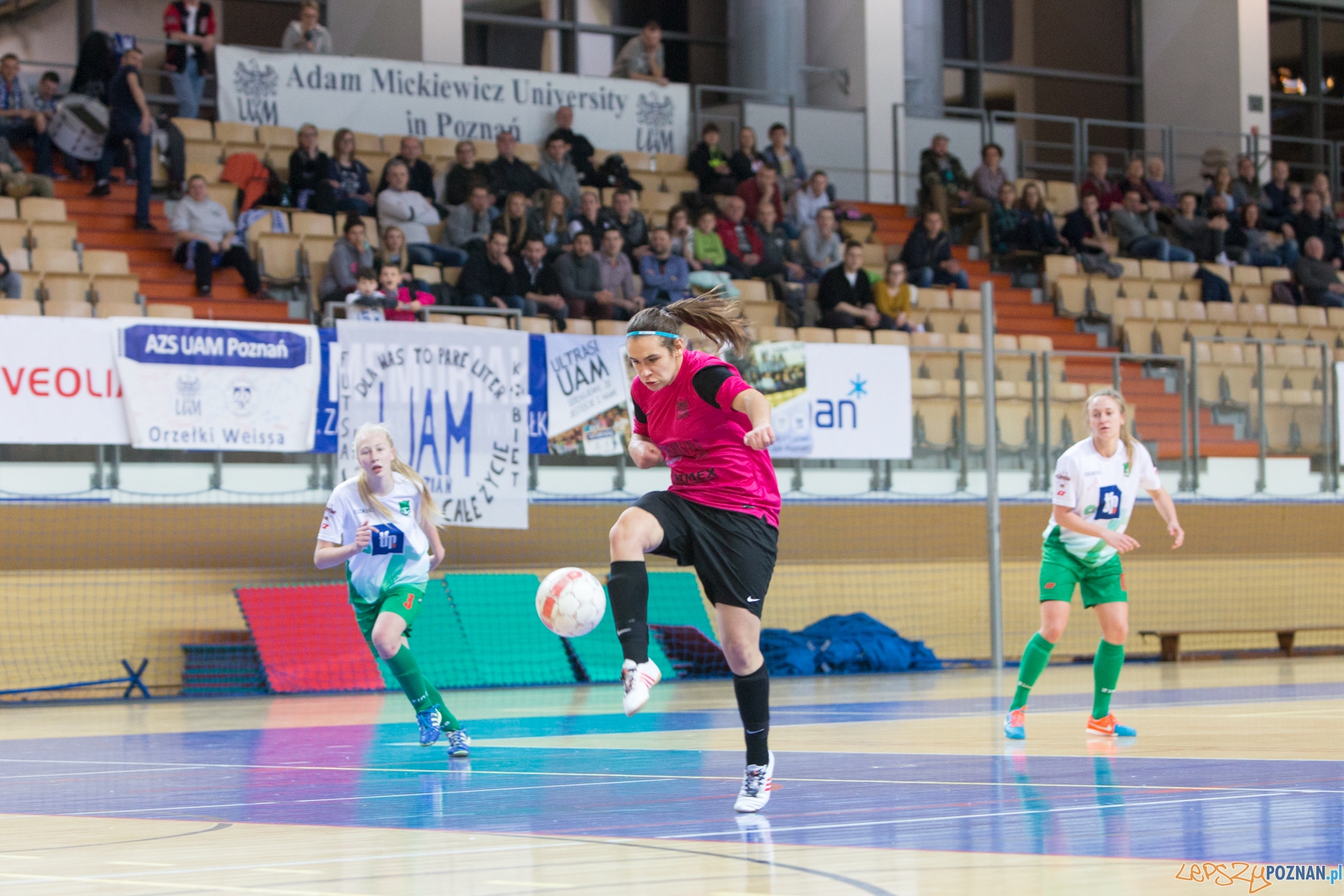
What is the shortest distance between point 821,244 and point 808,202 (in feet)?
3.76

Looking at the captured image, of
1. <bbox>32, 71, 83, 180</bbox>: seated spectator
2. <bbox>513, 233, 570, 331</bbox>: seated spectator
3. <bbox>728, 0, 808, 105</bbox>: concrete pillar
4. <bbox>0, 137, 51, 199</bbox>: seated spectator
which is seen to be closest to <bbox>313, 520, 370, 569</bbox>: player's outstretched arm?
<bbox>513, 233, 570, 331</bbox>: seated spectator

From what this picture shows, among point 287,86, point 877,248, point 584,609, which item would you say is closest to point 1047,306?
point 877,248

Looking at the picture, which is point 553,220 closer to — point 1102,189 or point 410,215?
point 410,215

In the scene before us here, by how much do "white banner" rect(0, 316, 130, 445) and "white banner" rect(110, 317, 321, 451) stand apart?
0.43 ft

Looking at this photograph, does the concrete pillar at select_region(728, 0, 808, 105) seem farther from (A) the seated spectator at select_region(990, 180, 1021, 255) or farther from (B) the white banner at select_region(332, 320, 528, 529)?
(B) the white banner at select_region(332, 320, 528, 529)

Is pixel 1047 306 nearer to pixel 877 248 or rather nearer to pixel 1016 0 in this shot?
pixel 877 248

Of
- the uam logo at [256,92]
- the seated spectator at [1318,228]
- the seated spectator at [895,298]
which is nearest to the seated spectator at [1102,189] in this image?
the seated spectator at [1318,228]

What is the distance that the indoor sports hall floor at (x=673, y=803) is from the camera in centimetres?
437

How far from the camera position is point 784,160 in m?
22.5

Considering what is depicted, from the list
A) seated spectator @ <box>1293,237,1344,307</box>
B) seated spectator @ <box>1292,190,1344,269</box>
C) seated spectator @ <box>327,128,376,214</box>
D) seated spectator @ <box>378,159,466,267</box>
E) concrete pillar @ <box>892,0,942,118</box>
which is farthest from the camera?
concrete pillar @ <box>892,0,942,118</box>

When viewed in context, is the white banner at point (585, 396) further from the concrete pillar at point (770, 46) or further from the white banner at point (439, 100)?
the concrete pillar at point (770, 46)

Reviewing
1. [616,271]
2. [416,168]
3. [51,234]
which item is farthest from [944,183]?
[51,234]

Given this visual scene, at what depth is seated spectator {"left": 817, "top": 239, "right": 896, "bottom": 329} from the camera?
1902 centimetres

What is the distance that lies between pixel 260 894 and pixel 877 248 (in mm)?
18897
